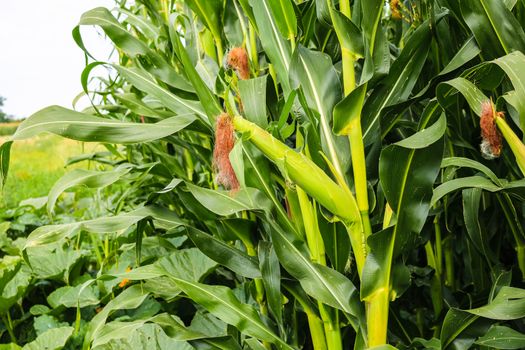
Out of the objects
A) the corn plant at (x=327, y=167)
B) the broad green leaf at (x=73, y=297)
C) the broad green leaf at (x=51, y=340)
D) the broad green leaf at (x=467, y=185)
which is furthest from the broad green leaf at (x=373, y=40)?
the broad green leaf at (x=73, y=297)

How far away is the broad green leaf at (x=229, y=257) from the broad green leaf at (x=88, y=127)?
0.23 meters

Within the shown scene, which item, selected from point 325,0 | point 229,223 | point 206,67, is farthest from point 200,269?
point 325,0

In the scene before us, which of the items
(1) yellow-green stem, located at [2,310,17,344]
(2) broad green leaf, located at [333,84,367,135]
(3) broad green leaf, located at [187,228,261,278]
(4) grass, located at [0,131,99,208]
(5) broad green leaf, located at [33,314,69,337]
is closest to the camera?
(2) broad green leaf, located at [333,84,367,135]

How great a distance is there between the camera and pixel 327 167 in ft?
2.83

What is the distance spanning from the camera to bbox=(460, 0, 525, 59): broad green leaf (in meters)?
0.83

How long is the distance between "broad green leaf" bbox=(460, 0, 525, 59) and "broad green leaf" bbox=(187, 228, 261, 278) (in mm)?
605

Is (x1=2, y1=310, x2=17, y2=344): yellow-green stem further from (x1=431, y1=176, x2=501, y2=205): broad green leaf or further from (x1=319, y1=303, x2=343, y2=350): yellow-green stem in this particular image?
(x1=431, y1=176, x2=501, y2=205): broad green leaf

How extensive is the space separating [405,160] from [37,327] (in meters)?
1.20

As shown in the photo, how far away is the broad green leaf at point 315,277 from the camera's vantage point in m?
0.85

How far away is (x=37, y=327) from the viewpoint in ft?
4.70

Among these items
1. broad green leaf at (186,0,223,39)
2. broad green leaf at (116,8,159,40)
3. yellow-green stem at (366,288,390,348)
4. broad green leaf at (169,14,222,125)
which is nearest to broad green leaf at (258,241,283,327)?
yellow-green stem at (366,288,390,348)

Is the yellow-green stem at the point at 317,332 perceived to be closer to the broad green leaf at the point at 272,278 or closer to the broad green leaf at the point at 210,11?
the broad green leaf at the point at 272,278

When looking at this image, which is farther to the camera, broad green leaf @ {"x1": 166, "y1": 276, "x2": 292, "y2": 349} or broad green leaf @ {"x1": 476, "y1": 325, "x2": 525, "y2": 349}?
broad green leaf @ {"x1": 166, "y1": 276, "x2": 292, "y2": 349}

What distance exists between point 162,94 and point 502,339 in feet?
2.76
